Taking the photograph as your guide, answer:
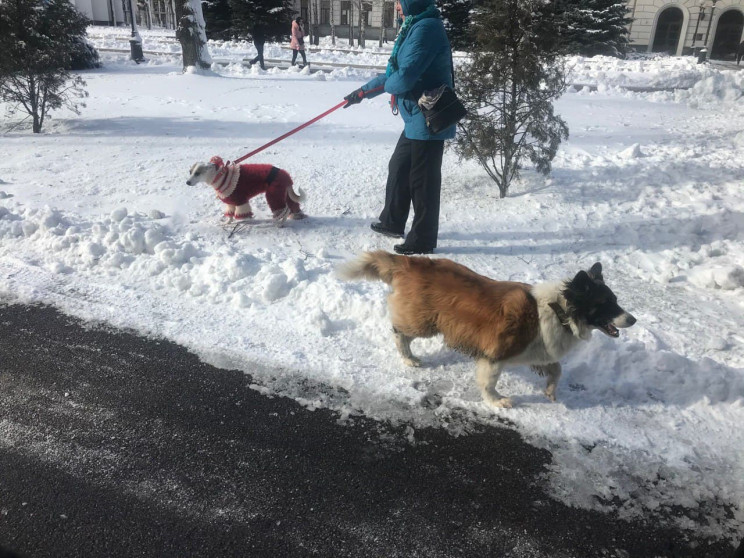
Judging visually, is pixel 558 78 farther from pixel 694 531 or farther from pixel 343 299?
pixel 694 531

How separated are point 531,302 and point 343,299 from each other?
169 centimetres

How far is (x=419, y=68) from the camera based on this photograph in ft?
14.5

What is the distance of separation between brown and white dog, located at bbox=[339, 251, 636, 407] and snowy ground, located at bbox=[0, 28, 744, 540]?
355 mm

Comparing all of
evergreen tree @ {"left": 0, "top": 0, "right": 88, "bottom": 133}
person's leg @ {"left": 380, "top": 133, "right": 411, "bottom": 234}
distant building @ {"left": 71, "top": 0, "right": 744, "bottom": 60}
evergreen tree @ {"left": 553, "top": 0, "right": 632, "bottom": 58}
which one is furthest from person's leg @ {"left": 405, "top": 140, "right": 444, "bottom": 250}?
distant building @ {"left": 71, "top": 0, "right": 744, "bottom": 60}

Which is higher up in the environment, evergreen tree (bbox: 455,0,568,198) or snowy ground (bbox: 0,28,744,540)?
evergreen tree (bbox: 455,0,568,198)

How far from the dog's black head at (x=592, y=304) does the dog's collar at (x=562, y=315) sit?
0.03m

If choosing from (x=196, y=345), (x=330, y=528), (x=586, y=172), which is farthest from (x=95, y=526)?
(x=586, y=172)

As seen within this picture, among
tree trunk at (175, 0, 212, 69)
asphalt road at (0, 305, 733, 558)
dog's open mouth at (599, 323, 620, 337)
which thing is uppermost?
tree trunk at (175, 0, 212, 69)

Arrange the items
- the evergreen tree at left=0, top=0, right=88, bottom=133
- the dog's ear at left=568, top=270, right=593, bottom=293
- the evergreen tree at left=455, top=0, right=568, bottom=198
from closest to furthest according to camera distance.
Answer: the dog's ear at left=568, top=270, right=593, bottom=293 → the evergreen tree at left=455, top=0, right=568, bottom=198 → the evergreen tree at left=0, top=0, right=88, bottom=133

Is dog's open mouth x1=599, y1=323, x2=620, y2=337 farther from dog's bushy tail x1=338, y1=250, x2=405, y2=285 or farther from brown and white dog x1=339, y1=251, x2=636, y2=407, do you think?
dog's bushy tail x1=338, y1=250, x2=405, y2=285

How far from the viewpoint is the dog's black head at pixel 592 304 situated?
2.88m

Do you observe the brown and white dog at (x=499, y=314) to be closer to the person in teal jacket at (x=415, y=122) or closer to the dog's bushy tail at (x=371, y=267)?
the dog's bushy tail at (x=371, y=267)

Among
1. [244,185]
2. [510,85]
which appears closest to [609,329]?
[244,185]

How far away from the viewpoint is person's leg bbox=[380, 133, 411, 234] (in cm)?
500
